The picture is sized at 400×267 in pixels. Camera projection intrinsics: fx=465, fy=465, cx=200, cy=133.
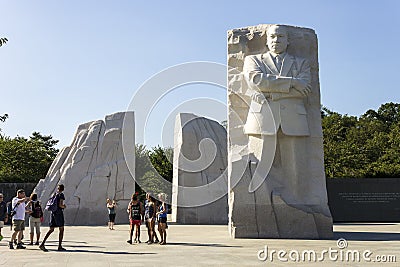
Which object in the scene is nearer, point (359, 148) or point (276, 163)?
point (276, 163)

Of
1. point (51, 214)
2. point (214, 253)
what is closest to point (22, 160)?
point (51, 214)

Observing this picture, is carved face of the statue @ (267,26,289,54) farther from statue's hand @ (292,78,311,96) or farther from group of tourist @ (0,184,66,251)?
group of tourist @ (0,184,66,251)

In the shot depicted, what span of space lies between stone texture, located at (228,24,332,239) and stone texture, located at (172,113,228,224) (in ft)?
25.7

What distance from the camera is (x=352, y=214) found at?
20984 millimetres

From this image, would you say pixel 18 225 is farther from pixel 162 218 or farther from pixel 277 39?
pixel 277 39

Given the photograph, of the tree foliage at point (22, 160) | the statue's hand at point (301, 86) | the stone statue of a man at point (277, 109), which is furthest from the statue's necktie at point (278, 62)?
the tree foliage at point (22, 160)

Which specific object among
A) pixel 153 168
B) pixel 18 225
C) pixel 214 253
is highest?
pixel 153 168

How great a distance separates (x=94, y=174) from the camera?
20.8 meters

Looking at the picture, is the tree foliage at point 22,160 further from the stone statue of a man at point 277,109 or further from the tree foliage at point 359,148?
the stone statue of a man at point 277,109

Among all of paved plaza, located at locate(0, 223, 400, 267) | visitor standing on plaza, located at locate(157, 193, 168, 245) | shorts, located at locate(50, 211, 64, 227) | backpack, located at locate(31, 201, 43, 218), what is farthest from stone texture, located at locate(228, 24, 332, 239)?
backpack, located at locate(31, 201, 43, 218)

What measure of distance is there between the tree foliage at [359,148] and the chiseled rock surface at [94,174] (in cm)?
1473

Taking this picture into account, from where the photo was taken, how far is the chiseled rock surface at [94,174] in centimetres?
2028

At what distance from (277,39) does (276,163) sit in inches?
132

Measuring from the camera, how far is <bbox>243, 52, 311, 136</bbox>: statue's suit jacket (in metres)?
12.2
